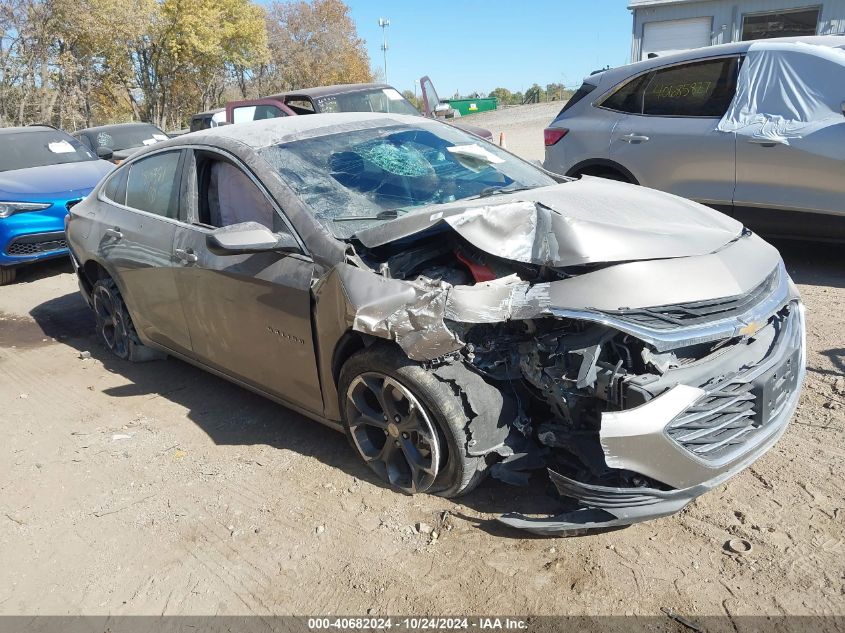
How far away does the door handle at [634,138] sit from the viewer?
248 inches

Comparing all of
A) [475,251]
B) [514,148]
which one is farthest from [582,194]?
[514,148]

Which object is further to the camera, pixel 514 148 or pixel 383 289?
pixel 514 148

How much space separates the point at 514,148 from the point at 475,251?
14351mm

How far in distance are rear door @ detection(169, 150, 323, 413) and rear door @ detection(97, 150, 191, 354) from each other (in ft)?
0.52

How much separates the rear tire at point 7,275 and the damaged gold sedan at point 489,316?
538 cm

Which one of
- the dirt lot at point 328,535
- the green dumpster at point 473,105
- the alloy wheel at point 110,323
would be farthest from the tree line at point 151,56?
the dirt lot at point 328,535

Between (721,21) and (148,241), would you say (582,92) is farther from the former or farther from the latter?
(721,21)

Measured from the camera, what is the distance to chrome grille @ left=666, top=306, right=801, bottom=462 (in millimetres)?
2643

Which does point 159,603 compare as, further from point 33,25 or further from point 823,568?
point 33,25

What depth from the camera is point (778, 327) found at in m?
3.06

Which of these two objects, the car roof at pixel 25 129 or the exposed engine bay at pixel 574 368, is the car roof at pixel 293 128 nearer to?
the exposed engine bay at pixel 574 368

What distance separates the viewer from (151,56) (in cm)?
3638

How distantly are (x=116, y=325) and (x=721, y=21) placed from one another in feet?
70.7

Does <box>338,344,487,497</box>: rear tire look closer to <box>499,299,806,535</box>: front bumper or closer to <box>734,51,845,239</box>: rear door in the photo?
<box>499,299,806,535</box>: front bumper
